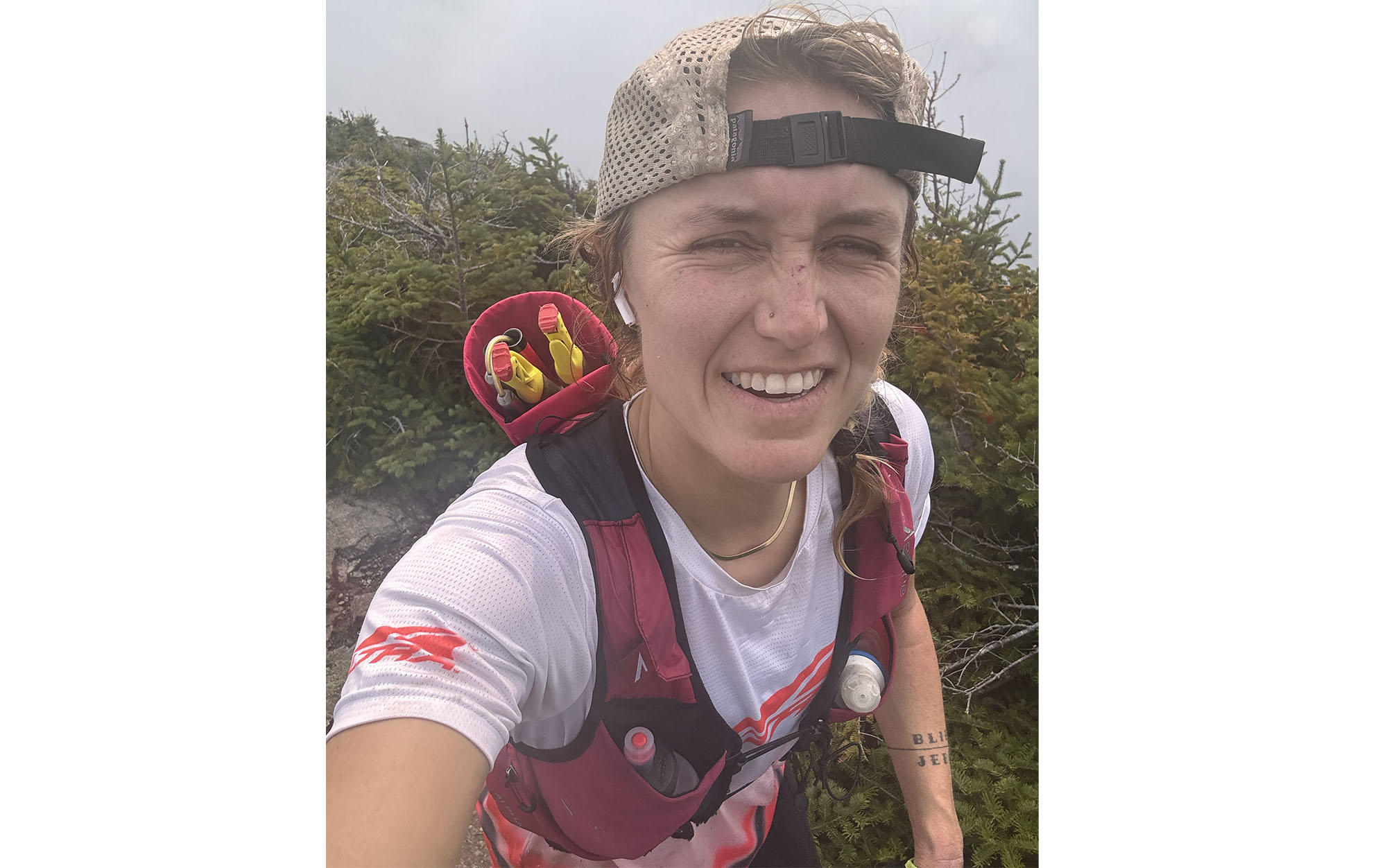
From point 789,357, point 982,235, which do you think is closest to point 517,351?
point 789,357

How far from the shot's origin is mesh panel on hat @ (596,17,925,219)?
41.1 inches

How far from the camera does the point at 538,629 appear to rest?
1051mm

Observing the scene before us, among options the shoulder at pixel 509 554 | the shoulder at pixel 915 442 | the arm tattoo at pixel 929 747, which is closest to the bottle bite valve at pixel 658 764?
the shoulder at pixel 509 554

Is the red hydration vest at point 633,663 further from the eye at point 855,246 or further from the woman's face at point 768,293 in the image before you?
the eye at point 855,246

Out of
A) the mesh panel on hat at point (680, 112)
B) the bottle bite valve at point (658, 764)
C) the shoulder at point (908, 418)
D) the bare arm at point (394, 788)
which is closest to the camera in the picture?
the bare arm at point (394, 788)

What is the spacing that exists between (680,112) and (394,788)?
34.9 inches

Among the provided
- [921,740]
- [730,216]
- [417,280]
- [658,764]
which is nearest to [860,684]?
[921,740]

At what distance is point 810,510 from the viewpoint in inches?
52.7

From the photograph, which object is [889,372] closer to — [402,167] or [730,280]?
[730,280]

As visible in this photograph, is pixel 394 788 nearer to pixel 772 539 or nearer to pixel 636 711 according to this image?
pixel 636 711

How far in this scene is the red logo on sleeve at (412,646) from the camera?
958 millimetres

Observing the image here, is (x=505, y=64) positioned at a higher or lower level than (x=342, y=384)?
higher

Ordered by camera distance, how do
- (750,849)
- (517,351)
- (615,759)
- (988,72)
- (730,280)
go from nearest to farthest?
1. (730,280)
2. (615,759)
3. (517,351)
4. (988,72)
5. (750,849)

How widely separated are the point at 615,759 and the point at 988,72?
1.27 meters
